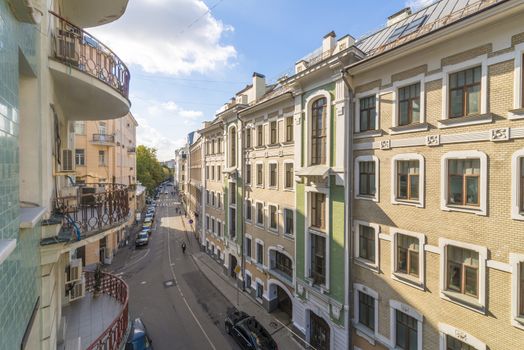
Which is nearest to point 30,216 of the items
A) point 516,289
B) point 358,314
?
point 516,289

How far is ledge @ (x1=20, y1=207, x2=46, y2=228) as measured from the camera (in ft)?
10.2

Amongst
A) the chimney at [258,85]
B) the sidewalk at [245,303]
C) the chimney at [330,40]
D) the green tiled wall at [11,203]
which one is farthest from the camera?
the chimney at [258,85]

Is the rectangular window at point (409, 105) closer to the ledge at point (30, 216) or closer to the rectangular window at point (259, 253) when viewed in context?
the ledge at point (30, 216)

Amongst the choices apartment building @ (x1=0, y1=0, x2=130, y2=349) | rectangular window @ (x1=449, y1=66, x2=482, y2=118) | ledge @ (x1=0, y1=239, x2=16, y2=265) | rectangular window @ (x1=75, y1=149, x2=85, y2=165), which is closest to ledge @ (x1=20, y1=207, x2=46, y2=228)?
apartment building @ (x1=0, y1=0, x2=130, y2=349)

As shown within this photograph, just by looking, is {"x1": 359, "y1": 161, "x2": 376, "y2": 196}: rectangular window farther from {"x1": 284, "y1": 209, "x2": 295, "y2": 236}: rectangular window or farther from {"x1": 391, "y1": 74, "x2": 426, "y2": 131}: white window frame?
{"x1": 284, "y1": 209, "x2": 295, "y2": 236}: rectangular window

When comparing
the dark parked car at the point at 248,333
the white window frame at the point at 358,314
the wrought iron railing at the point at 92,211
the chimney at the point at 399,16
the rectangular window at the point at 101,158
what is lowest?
the dark parked car at the point at 248,333

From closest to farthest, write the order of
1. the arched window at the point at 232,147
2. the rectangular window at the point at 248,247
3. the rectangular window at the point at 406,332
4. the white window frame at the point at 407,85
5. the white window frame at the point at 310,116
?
the white window frame at the point at 407,85, the rectangular window at the point at 406,332, the white window frame at the point at 310,116, the rectangular window at the point at 248,247, the arched window at the point at 232,147

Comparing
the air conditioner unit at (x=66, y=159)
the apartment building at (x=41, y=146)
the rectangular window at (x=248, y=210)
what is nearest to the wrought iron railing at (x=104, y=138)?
the rectangular window at (x=248, y=210)

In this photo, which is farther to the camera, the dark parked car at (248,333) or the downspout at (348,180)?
the dark parked car at (248,333)

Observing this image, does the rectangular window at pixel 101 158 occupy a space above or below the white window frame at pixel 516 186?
above

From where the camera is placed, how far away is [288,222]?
15.4 m

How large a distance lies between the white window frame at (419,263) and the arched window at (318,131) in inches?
183

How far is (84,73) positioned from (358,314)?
13.3 m

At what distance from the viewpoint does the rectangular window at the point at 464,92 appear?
7921mm
